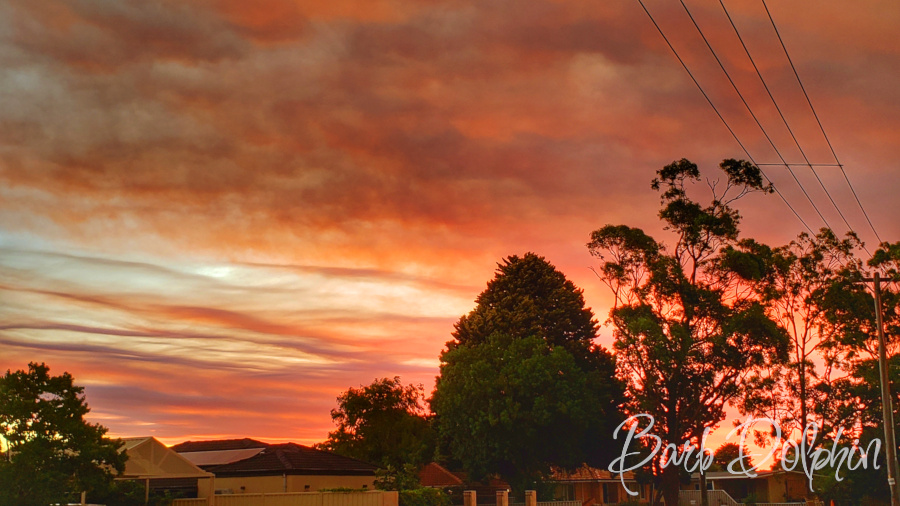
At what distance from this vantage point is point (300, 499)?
3722 centimetres

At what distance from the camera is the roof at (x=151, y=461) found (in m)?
34.0

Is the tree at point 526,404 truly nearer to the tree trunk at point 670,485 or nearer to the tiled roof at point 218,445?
the tree trunk at point 670,485

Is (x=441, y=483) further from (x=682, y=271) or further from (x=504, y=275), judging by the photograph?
(x=682, y=271)

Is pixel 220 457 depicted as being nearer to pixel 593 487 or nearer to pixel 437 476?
pixel 437 476

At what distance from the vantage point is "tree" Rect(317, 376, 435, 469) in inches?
3332

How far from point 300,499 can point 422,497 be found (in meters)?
9.10

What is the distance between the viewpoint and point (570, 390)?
6066 cm

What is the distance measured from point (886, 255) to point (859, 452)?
13.9 meters

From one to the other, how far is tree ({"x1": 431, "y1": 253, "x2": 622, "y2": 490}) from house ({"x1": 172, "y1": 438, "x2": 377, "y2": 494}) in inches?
464

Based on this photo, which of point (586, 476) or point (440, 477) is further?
point (586, 476)

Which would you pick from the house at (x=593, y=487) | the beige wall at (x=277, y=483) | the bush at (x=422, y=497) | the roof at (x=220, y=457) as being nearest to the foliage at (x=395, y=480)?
the beige wall at (x=277, y=483)

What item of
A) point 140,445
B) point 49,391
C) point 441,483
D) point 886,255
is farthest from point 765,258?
point 49,391

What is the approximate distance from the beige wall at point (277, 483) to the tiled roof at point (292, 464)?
277 millimetres

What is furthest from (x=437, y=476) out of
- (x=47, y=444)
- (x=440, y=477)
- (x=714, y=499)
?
(x=47, y=444)
